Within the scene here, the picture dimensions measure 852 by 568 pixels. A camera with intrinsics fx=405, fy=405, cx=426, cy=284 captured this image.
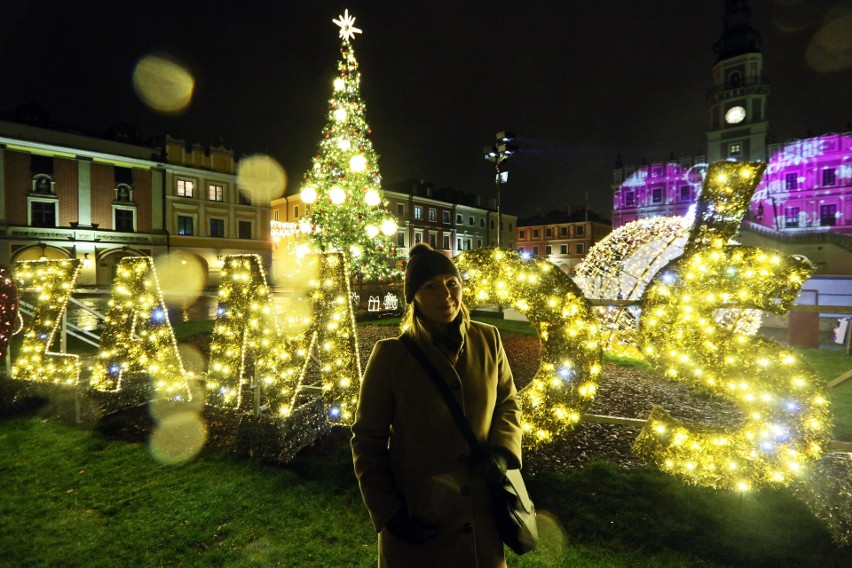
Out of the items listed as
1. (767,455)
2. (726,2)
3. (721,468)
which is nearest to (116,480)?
(721,468)

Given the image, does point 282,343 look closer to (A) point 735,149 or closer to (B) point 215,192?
(B) point 215,192

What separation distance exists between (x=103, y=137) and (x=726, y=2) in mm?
69449

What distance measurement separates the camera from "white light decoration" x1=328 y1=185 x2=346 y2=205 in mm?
19000

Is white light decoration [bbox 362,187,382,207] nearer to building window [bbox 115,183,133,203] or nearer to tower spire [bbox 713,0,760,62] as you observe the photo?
building window [bbox 115,183,133,203]

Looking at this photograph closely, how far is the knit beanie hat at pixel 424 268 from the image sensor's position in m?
2.31

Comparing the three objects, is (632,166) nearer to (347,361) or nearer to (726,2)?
(726,2)

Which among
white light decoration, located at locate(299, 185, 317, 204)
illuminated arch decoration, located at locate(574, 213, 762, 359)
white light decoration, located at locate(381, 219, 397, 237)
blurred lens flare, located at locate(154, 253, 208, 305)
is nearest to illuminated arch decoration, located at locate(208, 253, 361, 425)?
illuminated arch decoration, located at locate(574, 213, 762, 359)

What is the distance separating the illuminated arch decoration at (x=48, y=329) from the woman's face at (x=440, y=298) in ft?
22.7

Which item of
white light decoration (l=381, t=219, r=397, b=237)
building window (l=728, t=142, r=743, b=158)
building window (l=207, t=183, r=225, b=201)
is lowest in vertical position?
white light decoration (l=381, t=219, r=397, b=237)

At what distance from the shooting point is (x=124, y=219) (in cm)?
3509

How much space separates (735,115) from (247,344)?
60158 mm

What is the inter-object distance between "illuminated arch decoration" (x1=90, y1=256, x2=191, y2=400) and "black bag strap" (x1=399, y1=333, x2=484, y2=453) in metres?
5.52

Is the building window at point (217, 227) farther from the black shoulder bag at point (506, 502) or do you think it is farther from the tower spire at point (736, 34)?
the tower spire at point (736, 34)

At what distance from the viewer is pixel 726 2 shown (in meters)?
49.4
